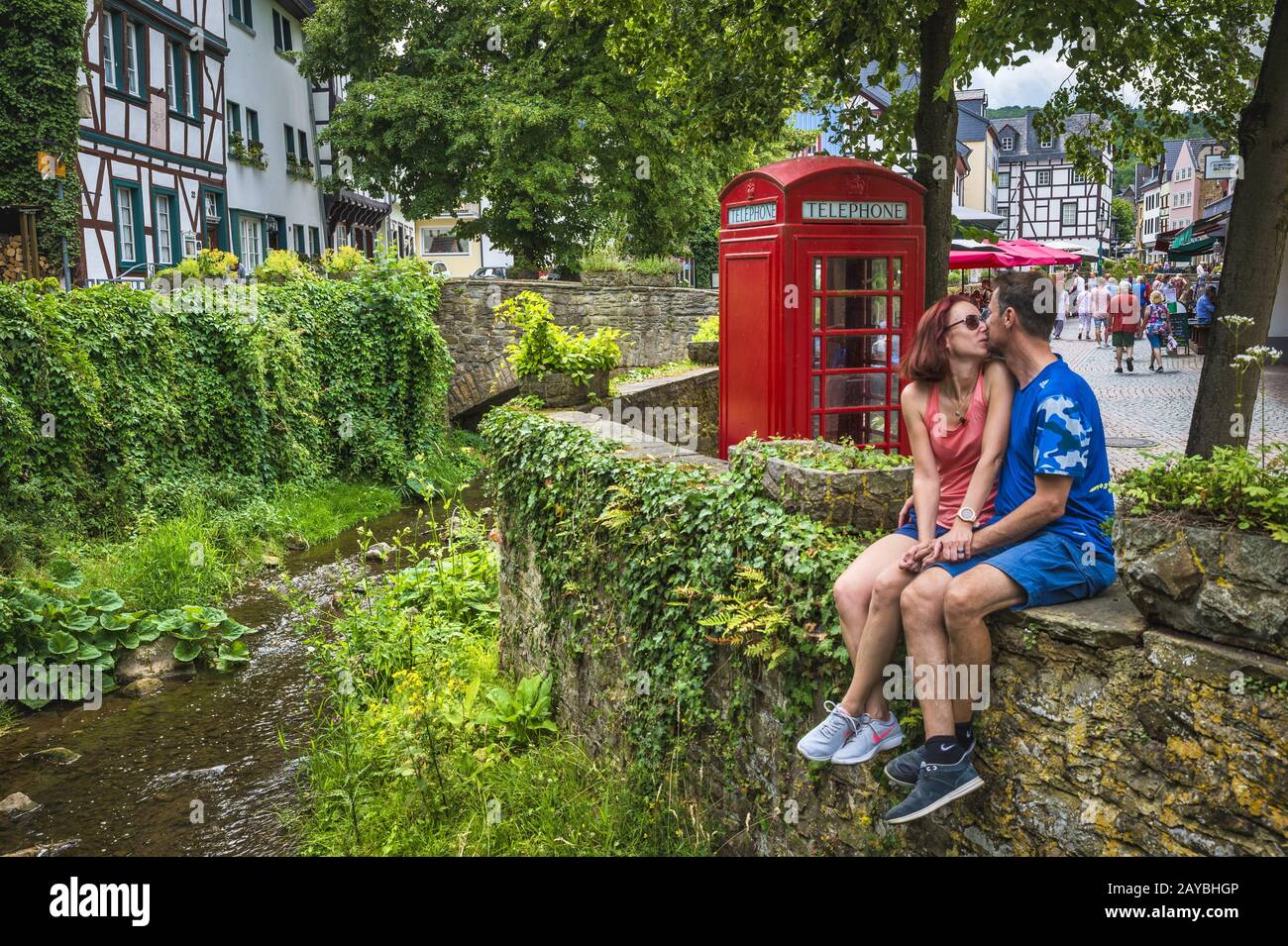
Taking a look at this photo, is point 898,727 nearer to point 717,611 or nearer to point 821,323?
point 717,611

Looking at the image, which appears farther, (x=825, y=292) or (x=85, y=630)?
(x=85, y=630)

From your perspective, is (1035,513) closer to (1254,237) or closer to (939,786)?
(939,786)

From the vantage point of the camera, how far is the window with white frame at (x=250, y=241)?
2875cm

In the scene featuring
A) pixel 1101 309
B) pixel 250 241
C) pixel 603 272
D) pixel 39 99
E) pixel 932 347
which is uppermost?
pixel 39 99

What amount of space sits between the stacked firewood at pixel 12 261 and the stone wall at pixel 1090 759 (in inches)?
674

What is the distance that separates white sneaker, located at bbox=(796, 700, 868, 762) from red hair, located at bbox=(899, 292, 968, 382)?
124 cm

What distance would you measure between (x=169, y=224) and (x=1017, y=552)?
23.7m

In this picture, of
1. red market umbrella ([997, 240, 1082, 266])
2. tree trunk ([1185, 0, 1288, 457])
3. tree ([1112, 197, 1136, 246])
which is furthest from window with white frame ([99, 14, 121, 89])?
tree ([1112, 197, 1136, 246])

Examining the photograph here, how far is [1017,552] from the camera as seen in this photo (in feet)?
12.3

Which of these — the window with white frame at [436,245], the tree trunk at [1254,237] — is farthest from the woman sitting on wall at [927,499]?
the window with white frame at [436,245]

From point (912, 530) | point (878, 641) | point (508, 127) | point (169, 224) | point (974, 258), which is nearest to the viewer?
point (878, 641)

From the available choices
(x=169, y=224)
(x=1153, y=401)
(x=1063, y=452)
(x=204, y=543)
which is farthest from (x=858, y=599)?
(x=169, y=224)

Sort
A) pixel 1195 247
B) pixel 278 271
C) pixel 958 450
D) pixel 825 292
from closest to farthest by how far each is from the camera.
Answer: pixel 958 450 < pixel 825 292 < pixel 278 271 < pixel 1195 247
